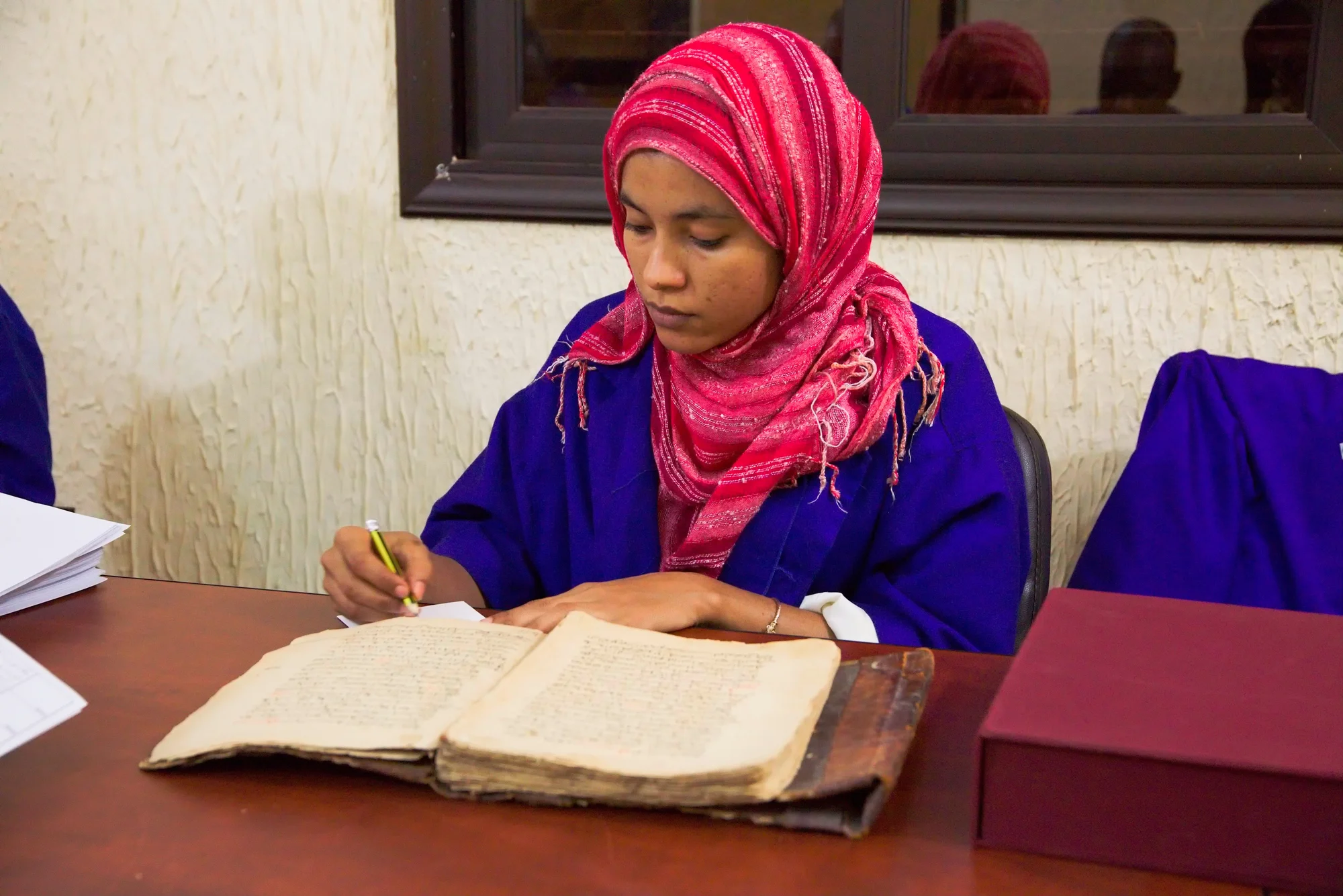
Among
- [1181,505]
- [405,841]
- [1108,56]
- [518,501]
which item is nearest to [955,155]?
[1108,56]

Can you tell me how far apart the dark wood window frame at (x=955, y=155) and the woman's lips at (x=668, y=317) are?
691 millimetres

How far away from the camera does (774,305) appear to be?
143 centimetres

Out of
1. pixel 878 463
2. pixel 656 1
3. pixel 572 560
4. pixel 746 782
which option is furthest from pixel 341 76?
pixel 746 782

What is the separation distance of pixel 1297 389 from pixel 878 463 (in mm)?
665

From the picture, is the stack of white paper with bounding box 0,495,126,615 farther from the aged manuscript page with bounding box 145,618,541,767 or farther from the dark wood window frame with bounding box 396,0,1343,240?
the dark wood window frame with bounding box 396,0,1343,240

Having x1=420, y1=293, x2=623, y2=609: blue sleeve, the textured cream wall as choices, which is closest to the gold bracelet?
x1=420, y1=293, x2=623, y2=609: blue sleeve

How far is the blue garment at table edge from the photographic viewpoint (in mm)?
1781

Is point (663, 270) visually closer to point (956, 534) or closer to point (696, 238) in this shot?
point (696, 238)

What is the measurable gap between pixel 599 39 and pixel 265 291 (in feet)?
2.46

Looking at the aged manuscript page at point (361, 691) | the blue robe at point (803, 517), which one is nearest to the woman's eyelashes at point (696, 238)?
the blue robe at point (803, 517)

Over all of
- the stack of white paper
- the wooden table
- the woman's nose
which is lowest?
the wooden table

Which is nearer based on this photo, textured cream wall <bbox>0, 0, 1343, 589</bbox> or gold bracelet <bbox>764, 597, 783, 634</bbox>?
gold bracelet <bbox>764, 597, 783, 634</bbox>

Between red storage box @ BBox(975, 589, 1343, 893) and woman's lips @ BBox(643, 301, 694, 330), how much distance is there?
25.5 inches

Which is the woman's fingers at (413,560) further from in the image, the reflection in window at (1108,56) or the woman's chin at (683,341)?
the reflection in window at (1108,56)
